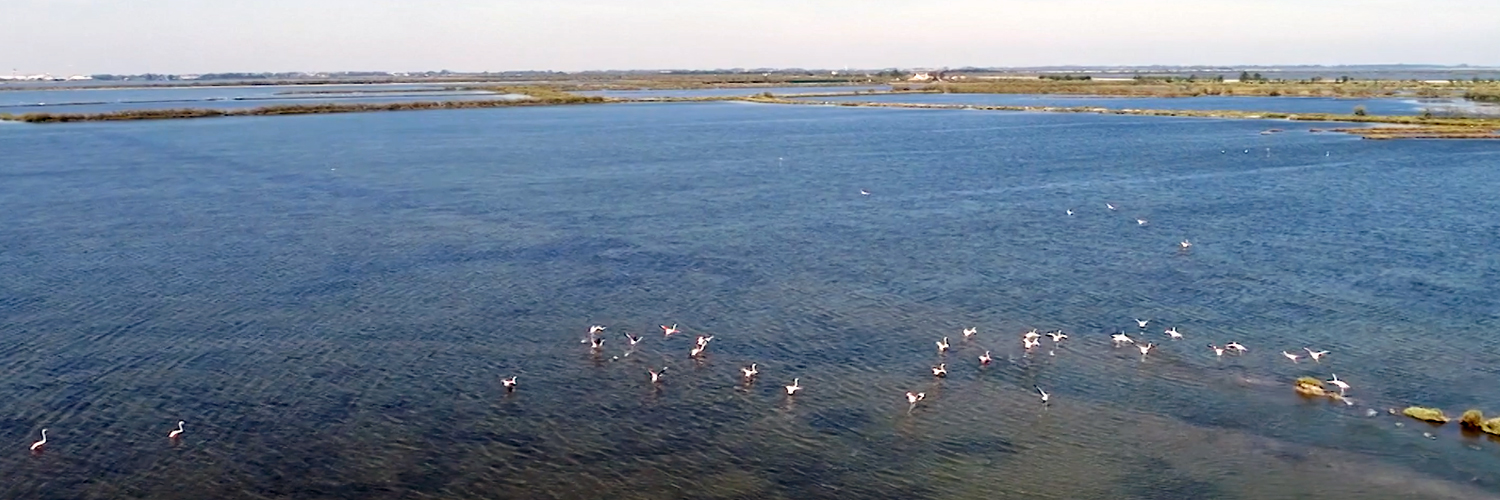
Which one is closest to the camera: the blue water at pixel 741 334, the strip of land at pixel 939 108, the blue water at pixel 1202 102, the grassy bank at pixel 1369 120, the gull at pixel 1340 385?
the blue water at pixel 741 334

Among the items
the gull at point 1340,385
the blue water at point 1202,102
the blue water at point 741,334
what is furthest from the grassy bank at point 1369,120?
the gull at point 1340,385

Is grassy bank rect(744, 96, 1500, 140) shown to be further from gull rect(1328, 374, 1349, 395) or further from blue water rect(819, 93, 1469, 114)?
gull rect(1328, 374, 1349, 395)

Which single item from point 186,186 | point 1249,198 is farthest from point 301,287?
point 1249,198

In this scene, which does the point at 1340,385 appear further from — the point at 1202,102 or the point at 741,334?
the point at 1202,102

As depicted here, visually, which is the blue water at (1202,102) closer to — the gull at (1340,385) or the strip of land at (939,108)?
the strip of land at (939,108)

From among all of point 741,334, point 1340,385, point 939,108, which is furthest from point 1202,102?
point 741,334

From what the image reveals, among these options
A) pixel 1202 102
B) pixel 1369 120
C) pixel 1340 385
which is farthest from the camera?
pixel 1202 102
